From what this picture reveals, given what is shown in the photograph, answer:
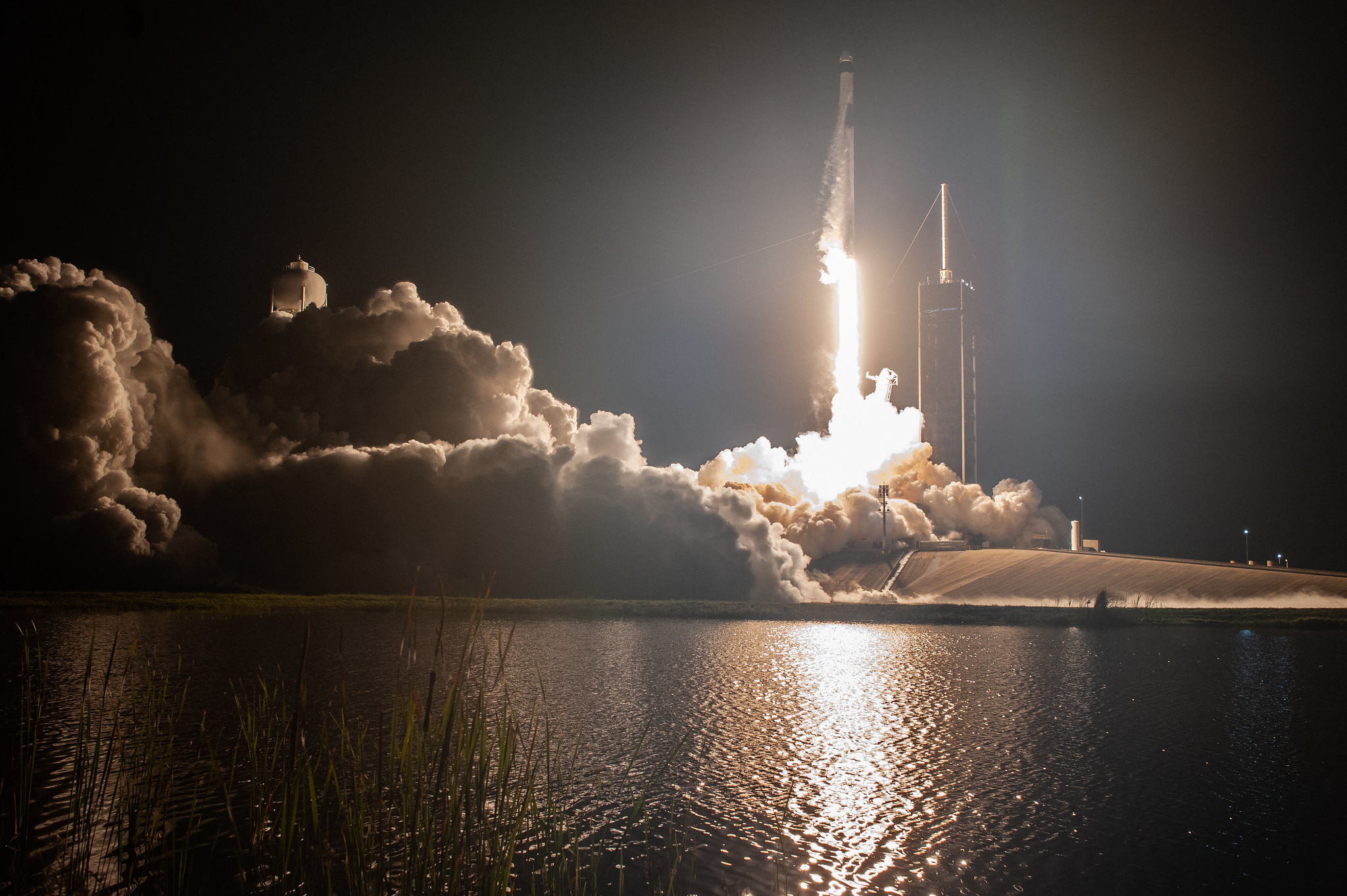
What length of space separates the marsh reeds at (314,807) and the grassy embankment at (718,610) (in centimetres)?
4063

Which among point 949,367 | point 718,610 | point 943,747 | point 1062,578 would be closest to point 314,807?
point 943,747

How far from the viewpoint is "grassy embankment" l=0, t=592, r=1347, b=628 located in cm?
5716

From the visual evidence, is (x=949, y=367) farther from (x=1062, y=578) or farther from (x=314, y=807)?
(x=314, y=807)

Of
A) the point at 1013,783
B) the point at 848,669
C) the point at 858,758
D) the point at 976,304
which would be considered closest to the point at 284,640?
the point at 848,669

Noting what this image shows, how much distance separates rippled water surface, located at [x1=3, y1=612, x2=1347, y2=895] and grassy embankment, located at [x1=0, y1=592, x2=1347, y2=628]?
14.0 m

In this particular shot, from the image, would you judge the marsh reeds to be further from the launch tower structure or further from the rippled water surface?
the launch tower structure

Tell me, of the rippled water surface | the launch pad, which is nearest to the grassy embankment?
the launch pad

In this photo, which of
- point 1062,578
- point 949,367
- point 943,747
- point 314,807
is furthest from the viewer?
point 949,367

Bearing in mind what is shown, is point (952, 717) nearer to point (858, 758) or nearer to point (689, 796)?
point (858, 758)

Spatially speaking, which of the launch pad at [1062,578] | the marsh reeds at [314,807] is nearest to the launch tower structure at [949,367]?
the launch pad at [1062,578]

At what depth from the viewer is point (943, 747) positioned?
72.9 ft

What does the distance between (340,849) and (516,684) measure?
609 inches

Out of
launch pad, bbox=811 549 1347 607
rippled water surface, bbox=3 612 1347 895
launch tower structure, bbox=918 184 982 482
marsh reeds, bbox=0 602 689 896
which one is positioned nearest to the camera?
marsh reeds, bbox=0 602 689 896

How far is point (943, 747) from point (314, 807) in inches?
682
